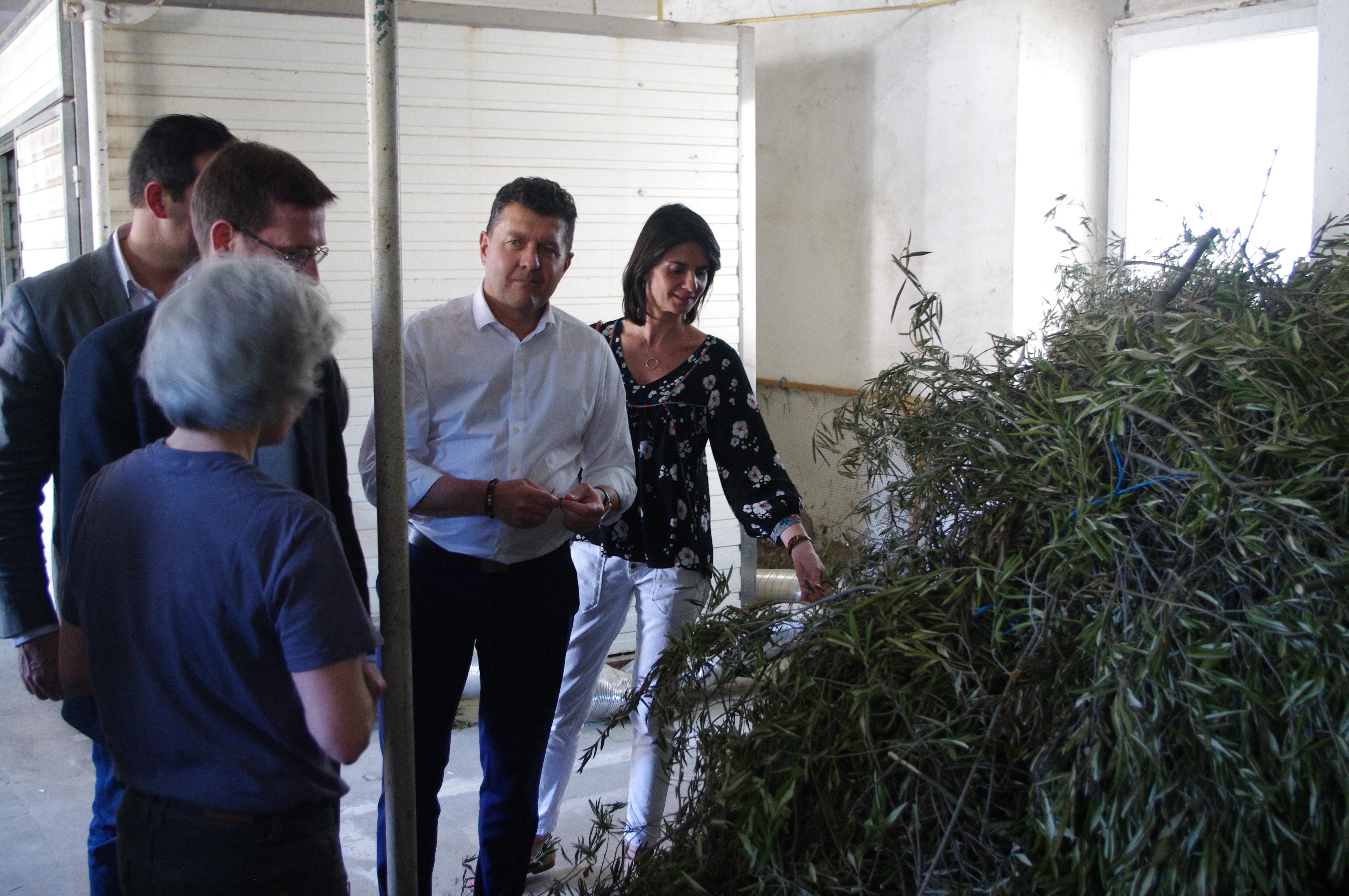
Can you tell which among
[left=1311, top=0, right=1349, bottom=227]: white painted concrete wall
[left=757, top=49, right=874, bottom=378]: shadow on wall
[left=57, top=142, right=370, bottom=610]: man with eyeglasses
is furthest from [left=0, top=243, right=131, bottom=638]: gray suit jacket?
[left=757, top=49, right=874, bottom=378]: shadow on wall

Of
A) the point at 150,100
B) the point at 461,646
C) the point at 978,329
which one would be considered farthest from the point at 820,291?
the point at 461,646

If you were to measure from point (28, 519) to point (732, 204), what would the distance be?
3205mm

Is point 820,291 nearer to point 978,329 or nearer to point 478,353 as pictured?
point 978,329

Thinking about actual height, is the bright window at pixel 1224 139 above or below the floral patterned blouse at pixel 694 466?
above

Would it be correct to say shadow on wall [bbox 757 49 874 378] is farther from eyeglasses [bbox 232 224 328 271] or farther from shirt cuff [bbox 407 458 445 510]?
eyeglasses [bbox 232 224 328 271]

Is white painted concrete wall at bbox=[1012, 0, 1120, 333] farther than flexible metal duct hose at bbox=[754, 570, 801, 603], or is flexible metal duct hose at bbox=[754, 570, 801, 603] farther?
flexible metal duct hose at bbox=[754, 570, 801, 603]

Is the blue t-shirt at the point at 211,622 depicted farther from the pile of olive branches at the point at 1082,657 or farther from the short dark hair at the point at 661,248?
the short dark hair at the point at 661,248

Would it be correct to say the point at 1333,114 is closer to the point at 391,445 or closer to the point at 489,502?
the point at 489,502

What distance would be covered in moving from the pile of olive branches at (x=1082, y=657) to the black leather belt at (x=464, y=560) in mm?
584

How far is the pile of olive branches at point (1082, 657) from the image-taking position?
1195mm

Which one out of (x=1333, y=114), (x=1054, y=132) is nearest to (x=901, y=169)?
(x=1054, y=132)

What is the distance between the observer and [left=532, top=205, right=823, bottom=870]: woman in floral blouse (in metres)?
2.59

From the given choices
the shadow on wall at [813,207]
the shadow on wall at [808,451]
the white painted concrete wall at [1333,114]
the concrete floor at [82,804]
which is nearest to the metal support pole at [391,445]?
the concrete floor at [82,804]

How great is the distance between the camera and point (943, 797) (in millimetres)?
1332
